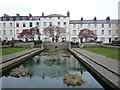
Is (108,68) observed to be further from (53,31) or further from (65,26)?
(65,26)

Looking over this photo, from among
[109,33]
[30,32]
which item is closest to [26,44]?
[30,32]

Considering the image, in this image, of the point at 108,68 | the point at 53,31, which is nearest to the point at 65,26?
the point at 53,31

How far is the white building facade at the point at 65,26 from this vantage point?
5438 centimetres

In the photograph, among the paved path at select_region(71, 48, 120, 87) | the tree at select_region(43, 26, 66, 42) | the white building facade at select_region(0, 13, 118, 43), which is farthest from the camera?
the white building facade at select_region(0, 13, 118, 43)

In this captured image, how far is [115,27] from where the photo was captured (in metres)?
54.8

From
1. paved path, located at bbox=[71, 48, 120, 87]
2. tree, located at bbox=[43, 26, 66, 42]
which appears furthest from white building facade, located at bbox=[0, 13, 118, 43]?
paved path, located at bbox=[71, 48, 120, 87]

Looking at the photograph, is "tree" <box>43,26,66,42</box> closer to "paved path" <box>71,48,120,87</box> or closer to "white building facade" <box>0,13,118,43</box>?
"white building facade" <box>0,13,118,43</box>

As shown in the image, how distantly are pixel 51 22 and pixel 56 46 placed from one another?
47.7ft

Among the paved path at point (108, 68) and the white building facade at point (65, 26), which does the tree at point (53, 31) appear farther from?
the paved path at point (108, 68)

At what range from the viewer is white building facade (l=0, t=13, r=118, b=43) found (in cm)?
5438

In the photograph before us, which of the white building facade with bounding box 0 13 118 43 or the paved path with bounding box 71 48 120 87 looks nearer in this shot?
the paved path with bounding box 71 48 120 87

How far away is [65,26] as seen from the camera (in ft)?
179

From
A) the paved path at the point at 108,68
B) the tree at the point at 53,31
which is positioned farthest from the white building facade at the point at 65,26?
the paved path at the point at 108,68

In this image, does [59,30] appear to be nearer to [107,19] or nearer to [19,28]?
[19,28]
